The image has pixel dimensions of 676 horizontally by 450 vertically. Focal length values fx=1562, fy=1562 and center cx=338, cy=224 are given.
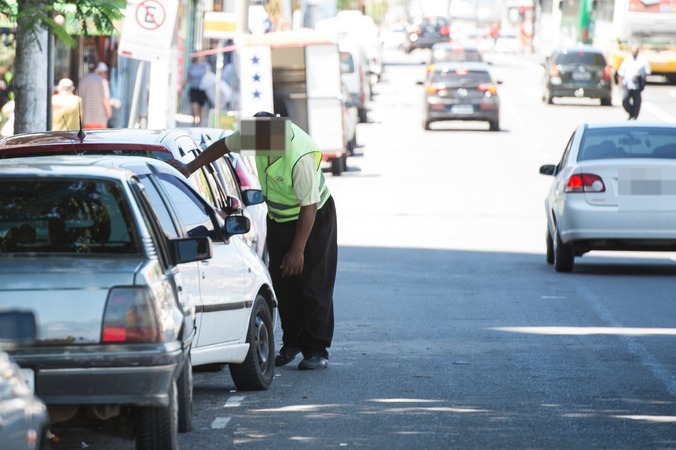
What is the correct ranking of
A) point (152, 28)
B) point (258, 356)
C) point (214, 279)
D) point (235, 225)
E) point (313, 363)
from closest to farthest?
point (214, 279), point (235, 225), point (258, 356), point (313, 363), point (152, 28)

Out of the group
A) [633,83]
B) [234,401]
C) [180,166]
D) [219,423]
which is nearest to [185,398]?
[219,423]

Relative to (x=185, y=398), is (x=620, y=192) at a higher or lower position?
higher

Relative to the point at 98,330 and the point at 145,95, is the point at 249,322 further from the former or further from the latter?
the point at 145,95

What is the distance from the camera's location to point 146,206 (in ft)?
23.2

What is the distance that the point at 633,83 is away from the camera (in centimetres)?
3966

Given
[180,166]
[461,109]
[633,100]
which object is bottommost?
[461,109]

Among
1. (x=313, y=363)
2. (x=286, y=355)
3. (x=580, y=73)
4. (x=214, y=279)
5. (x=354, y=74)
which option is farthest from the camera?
(x=580, y=73)

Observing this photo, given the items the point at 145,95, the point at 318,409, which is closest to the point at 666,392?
the point at 318,409

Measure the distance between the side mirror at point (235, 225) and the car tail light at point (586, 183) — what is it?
781 centimetres

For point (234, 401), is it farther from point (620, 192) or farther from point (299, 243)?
point (620, 192)

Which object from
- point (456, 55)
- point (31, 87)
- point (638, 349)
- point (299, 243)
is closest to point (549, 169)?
point (31, 87)

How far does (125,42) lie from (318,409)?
431 inches

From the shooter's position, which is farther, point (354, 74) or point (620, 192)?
point (354, 74)

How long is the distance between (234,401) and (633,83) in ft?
105
